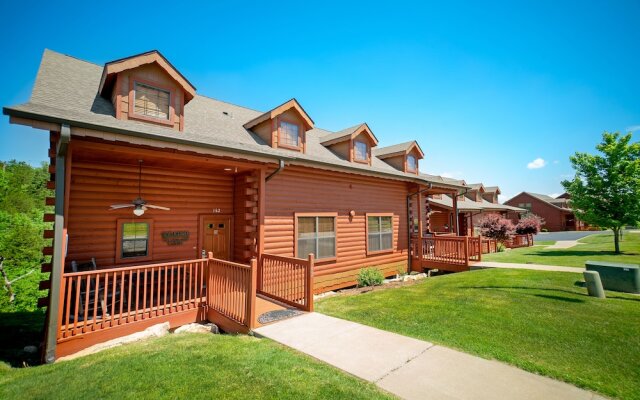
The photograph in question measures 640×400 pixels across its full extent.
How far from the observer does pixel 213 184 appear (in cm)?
920

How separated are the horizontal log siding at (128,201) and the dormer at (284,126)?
2.27 metres

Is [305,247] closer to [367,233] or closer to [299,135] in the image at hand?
[367,233]

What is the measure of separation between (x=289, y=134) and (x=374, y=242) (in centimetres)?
564

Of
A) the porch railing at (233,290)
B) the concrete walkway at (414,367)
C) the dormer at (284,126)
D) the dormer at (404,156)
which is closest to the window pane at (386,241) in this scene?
the dormer at (404,156)

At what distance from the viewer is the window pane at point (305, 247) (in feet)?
31.2

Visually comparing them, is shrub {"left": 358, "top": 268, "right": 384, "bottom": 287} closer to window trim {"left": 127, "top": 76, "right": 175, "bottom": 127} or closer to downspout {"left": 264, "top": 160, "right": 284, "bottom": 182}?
downspout {"left": 264, "top": 160, "right": 284, "bottom": 182}

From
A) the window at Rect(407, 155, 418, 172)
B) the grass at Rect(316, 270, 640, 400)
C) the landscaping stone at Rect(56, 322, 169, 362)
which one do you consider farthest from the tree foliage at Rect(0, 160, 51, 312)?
the window at Rect(407, 155, 418, 172)

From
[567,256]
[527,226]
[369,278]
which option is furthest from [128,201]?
[527,226]

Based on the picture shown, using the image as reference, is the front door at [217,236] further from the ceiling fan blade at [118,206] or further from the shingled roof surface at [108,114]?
the shingled roof surface at [108,114]

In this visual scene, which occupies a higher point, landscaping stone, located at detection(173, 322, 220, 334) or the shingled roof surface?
the shingled roof surface

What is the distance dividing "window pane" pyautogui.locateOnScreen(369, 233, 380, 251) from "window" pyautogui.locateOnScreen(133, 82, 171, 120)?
849cm

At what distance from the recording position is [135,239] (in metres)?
7.71

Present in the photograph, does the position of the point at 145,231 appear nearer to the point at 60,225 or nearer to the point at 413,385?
the point at 60,225

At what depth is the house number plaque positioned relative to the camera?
8.12 metres
